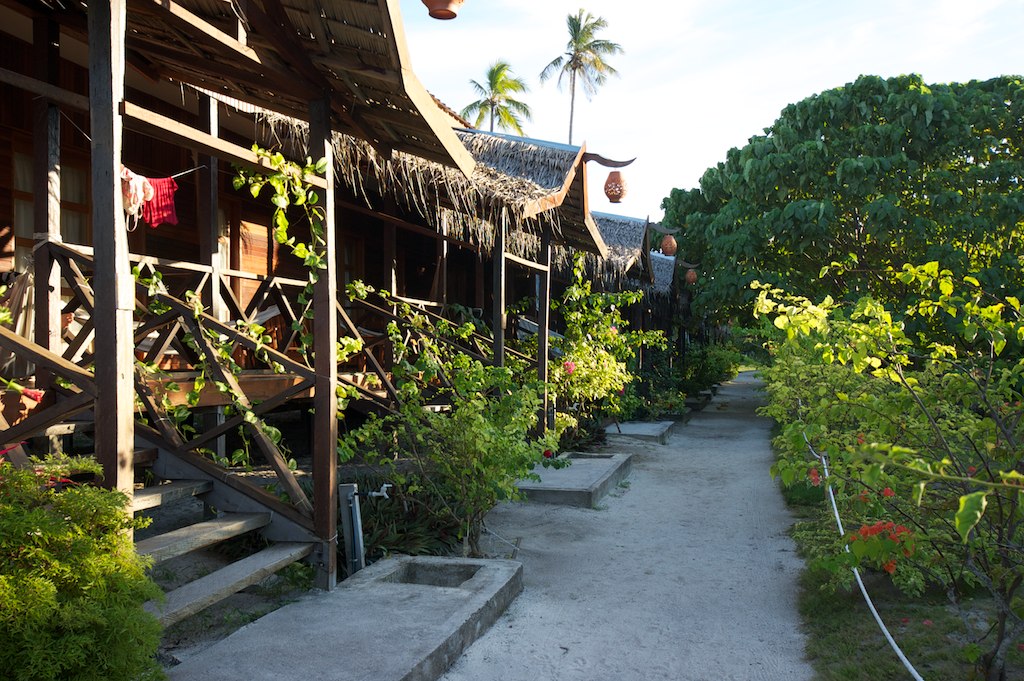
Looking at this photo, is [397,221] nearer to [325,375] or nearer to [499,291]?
[499,291]

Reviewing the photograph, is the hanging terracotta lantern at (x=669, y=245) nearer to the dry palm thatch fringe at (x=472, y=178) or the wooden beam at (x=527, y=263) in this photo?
the dry palm thatch fringe at (x=472, y=178)

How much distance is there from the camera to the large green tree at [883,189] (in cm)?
1292

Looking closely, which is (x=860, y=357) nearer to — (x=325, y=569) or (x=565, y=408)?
(x=325, y=569)

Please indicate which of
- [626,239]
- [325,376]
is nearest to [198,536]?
[325,376]

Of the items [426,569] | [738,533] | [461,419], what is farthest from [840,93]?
[426,569]

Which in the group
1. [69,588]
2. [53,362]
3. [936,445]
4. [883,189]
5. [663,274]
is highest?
[883,189]

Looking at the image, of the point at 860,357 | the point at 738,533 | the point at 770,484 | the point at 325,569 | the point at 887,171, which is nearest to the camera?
the point at 860,357

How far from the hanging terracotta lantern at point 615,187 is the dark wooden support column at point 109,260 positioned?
54.7 feet

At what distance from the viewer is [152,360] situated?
206 inches

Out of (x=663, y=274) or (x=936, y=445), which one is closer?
(x=936, y=445)

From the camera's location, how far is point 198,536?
13.6 feet

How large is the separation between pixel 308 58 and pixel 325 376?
1.76 meters

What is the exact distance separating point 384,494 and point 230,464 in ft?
3.43

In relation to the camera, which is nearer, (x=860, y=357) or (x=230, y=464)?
(x=860, y=357)
